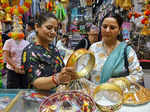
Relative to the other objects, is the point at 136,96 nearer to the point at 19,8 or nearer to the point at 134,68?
the point at 134,68

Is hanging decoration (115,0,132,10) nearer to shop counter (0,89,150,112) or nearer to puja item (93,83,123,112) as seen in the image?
shop counter (0,89,150,112)

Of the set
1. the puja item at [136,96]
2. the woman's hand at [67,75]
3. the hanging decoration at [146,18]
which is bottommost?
the puja item at [136,96]

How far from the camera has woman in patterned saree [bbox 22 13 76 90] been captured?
83 cm

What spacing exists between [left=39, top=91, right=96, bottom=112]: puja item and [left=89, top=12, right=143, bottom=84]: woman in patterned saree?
47 centimetres

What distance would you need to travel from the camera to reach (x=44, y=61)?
92 cm

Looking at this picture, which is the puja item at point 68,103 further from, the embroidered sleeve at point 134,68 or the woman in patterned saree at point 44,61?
the embroidered sleeve at point 134,68

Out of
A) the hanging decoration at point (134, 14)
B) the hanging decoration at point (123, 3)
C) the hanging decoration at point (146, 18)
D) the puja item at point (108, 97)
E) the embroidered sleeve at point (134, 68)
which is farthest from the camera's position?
the hanging decoration at point (134, 14)

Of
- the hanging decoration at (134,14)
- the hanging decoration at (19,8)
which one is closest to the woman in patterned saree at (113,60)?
the hanging decoration at (19,8)

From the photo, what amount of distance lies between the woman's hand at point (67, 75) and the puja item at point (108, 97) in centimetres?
14

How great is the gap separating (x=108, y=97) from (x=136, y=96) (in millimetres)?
270

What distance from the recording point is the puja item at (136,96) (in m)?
0.86

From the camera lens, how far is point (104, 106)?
69 cm

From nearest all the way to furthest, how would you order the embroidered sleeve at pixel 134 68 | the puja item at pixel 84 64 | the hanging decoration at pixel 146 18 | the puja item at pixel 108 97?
1. the puja item at pixel 108 97
2. the puja item at pixel 84 64
3. the embroidered sleeve at pixel 134 68
4. the hanging decoration at pixel 146 18

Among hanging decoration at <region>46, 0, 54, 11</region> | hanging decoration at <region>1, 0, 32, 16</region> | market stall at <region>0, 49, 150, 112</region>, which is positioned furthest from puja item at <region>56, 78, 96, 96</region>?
hanging decoration at <region>46, 0, 54, 11</region>
